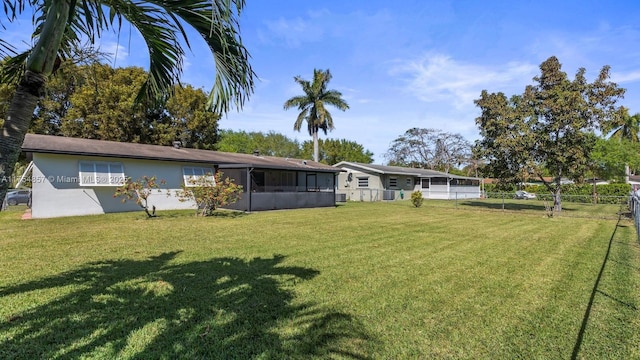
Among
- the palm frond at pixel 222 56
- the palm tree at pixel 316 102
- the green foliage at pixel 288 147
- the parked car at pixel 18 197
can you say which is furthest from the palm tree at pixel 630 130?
the parked car at pixel 18 197

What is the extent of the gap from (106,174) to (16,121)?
14.4 meters

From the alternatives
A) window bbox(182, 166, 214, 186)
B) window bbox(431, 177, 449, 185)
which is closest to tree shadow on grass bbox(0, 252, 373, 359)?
window bbox(182, 166, 214, 186)

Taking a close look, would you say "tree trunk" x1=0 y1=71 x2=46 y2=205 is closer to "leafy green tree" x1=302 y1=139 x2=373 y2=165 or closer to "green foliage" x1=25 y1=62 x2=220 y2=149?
"green foliage" x1=25 y1=62 x2=220 y2=149

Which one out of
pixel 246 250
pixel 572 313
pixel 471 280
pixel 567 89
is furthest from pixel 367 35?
pixel 567 89

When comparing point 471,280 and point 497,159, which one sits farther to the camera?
point 497,159

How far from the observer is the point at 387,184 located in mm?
32250

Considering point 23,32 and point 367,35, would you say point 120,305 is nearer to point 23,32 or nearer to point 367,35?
point 23,32

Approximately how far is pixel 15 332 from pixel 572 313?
20.1 ft

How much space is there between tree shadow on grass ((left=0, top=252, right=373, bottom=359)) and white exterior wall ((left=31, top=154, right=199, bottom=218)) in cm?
1066

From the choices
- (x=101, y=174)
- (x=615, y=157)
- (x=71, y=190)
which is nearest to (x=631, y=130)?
(x=615, y=157)

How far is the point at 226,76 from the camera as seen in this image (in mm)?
3305

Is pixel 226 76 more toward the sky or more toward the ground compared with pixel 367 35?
more toward the ground

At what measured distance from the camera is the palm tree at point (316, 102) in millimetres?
30375

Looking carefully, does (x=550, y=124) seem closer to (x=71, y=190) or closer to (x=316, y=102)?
(x=316, y=102)
